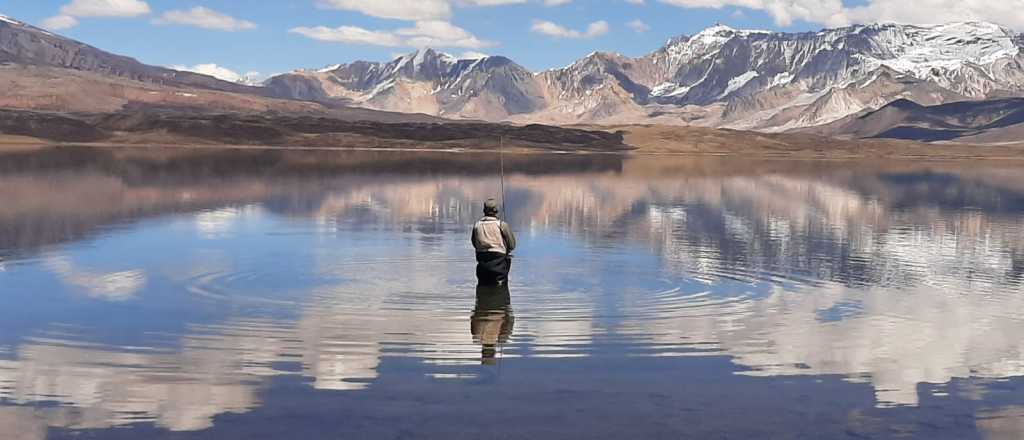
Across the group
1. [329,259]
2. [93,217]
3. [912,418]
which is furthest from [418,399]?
[93,217]

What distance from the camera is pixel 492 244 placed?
2400 cm

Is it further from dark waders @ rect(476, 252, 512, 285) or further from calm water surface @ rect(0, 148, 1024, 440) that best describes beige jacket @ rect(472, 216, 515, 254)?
calm water surface @ rect(0, 148, 1024, 440)

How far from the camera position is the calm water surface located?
46.3 feet

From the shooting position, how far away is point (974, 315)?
23.4 meters

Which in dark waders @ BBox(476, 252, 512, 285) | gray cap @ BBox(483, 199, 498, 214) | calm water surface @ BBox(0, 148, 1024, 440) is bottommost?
calm water surface @ BBox(0, 148, 1024, 440)

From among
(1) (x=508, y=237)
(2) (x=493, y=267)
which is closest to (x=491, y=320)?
(1) (x=508, y=237)

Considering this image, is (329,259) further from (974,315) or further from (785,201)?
(785,201)

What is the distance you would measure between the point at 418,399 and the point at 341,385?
1.31 metres

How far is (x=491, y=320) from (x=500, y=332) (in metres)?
1.30

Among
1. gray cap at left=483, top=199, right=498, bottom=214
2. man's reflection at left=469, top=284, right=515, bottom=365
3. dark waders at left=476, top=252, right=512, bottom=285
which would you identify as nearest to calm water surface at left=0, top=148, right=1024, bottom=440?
man's reflection at left=469, top=284, right=515, bottom=365

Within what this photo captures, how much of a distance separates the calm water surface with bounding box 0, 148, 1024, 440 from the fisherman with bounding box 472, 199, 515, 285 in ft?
2.43

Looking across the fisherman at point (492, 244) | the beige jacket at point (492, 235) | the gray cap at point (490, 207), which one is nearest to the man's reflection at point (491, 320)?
the fisherman at point (492, 244)

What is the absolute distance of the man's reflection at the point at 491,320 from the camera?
1857cm

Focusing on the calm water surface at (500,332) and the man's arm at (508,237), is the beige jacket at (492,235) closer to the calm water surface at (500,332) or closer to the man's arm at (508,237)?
the man's arm at (508,237)
